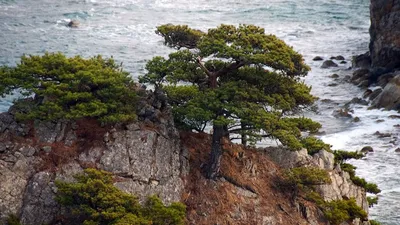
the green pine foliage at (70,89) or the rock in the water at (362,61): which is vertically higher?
the green pine foliage at (70,89)

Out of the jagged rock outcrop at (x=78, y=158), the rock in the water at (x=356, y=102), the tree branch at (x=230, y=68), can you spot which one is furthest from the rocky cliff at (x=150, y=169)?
the rock in the water at (x=356, y=102)

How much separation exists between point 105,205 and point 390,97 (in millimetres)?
35392

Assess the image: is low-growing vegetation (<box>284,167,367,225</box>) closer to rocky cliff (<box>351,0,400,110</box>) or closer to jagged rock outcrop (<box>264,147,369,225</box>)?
jagged rock outcrop (<box>264,147,369,225</box>)

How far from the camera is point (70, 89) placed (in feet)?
84.5

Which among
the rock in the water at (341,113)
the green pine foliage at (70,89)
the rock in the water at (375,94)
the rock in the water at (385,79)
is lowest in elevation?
the rock in the water at (341,113)

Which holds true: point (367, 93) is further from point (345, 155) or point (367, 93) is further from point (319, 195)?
point (319, 195)

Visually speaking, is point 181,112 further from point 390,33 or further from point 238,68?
point 390,33

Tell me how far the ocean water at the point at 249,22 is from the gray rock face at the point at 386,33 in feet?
12.3

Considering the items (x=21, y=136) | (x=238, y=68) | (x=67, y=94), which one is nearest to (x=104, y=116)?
(x=67, y=94)

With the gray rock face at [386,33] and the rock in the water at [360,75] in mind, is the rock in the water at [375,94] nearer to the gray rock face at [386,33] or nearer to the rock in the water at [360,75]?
the gray rock face at [386,33]

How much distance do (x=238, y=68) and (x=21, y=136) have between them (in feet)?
29.8

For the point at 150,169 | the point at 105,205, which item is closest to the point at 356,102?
the point at 150,169

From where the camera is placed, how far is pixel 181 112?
2573 centimetres

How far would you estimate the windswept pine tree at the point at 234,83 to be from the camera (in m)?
25.0
